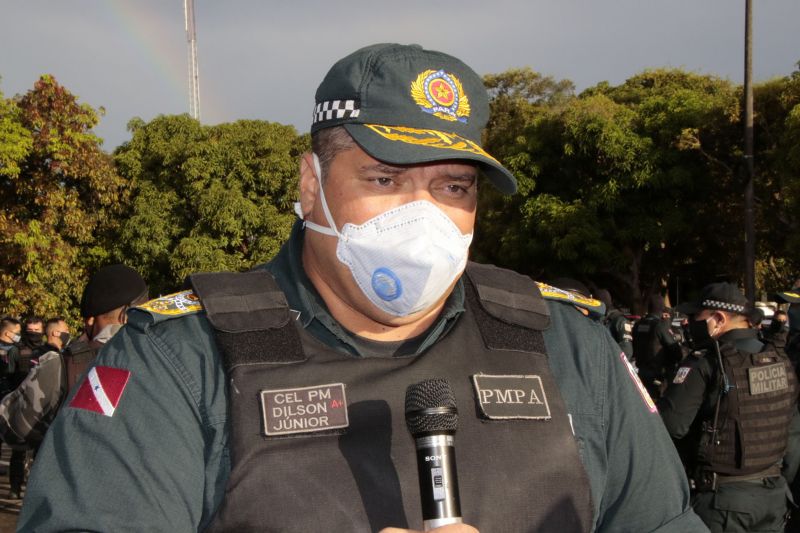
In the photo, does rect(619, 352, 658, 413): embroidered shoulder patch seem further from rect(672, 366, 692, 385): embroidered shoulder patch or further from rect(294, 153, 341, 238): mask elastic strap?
rect(672, 366, 692, 385): embroidered shoulder patch

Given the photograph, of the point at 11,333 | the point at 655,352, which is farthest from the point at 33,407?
the point at 655,352

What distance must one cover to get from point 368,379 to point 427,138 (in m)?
0.56

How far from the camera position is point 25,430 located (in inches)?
211

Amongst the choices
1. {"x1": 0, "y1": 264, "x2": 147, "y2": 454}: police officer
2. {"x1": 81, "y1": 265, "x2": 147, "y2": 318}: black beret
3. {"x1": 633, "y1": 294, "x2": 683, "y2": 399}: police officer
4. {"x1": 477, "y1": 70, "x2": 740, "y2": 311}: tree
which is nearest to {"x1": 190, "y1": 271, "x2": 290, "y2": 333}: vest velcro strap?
{"x1": 0, "y1": 264, "x2": 147, "y2": 454}: police officer

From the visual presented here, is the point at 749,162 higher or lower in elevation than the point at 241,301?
higher

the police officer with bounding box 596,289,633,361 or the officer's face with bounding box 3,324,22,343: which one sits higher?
the officer's face with bounding box 3,324,22,343

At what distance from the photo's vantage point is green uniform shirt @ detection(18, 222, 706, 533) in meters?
1.69

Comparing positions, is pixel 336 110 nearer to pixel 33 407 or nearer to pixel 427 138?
pixel 427 138

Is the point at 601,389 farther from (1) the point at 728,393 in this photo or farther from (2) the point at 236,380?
(1) the point at 728,393

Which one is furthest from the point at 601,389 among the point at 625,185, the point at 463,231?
the point at 625,185

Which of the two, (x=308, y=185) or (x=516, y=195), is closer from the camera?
(x=308, y=185)

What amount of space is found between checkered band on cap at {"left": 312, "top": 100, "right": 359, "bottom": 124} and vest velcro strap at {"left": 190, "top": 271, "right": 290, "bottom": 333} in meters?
0.41

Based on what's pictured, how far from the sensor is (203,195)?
31.6 meters

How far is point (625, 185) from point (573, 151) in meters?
2.40
